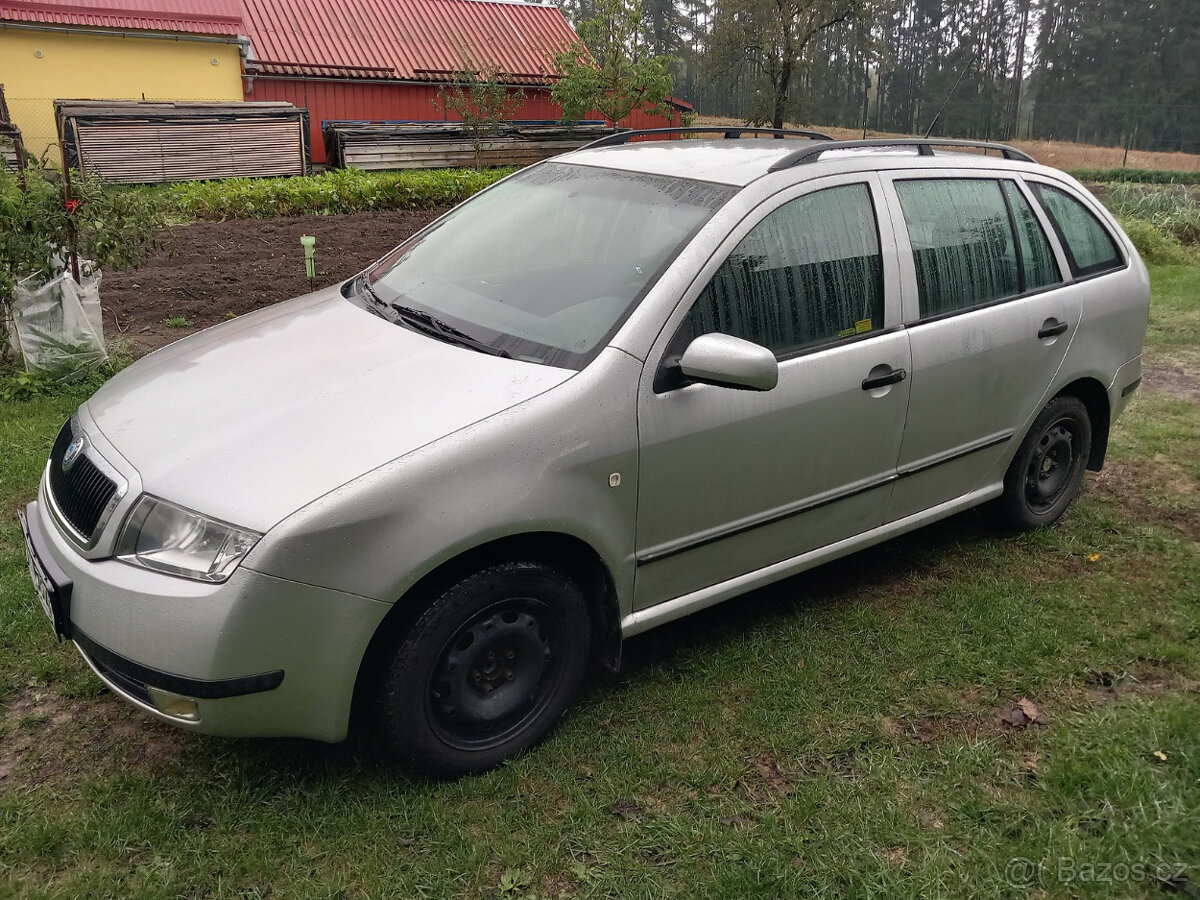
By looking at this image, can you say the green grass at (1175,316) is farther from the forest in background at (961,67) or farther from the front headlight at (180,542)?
the forest in background at (961,67)

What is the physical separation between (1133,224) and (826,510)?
40.5 feet

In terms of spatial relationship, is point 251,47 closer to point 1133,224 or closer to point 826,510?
point 1133,224

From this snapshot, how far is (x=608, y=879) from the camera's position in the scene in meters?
2.46

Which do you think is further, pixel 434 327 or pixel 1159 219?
pixel 1159 219

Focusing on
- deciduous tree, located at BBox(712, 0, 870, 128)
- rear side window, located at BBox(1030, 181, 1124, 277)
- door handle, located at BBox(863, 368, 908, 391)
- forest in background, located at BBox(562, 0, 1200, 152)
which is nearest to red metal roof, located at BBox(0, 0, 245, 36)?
forest in background, located at BBox(562, 0, 1200, 152)

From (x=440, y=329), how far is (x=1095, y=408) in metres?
3.18

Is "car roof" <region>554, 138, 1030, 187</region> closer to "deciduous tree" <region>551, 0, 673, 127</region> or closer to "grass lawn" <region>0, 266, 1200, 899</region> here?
"grass lawn" <region>0, 266, 1200, 899</region>

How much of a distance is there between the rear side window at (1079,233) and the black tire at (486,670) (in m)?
2.80

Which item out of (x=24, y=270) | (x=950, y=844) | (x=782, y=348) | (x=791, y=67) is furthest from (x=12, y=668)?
(x=791, y=67)

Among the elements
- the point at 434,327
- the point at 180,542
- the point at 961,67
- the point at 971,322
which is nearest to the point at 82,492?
the point at 180,542

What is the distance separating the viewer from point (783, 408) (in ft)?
10.3

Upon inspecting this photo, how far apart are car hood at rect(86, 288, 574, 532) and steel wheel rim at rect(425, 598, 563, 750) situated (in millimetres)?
569

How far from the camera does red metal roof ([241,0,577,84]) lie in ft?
69.6

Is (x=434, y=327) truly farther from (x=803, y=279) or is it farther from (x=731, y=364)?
(x=803, y=279)
